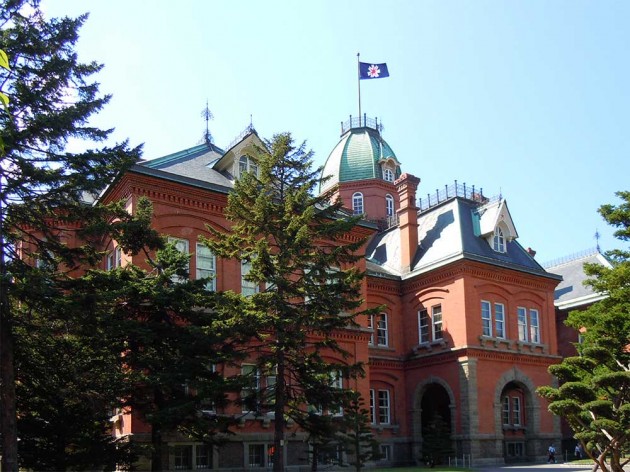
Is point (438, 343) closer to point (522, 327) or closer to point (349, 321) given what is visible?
point (522, 327)

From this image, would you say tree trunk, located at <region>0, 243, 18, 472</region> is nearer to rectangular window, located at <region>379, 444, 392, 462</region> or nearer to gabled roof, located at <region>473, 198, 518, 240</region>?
rectangular window, located at <region>379, 444, 392, 462</region>

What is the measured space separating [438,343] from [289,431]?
39.2 feet

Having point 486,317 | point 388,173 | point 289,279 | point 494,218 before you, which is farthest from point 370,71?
point 289,279

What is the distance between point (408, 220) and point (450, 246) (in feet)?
11.7

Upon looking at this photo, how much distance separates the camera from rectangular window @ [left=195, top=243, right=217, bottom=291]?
26.0 metres

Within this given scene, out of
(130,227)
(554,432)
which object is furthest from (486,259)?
(130,227)

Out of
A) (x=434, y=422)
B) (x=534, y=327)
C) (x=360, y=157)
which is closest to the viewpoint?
(x=434, y=422)

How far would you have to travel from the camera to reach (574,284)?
4300 centimetres

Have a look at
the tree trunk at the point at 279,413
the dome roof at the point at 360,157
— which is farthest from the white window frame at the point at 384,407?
the tree trunk at the point at 279,413

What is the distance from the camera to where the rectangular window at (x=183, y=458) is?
23903mm

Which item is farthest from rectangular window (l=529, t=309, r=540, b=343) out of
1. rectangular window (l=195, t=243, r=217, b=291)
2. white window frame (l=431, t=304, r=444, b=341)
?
rectangular window (l=195, t=243, r=217, b=291)

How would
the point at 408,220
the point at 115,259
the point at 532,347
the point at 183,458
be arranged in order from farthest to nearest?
the point at 408,220
the point at 532,347
the point at 115,259
the point at 183,458

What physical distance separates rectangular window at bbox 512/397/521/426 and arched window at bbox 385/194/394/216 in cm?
1593

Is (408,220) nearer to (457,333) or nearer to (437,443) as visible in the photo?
(457,333)
